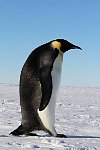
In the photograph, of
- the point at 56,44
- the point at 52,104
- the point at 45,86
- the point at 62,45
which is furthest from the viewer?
the point at 62,45

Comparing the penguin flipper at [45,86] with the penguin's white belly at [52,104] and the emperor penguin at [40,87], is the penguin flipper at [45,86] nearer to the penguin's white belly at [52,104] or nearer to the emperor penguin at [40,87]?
the emperor penguin at [40,87]

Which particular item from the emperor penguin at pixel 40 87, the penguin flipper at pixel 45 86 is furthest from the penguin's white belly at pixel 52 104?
the penguin flipper at pixel 45 86

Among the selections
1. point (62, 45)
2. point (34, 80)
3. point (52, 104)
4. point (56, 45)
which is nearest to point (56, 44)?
point (56, 45)

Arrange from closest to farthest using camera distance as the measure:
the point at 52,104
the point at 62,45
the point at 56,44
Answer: the point at 52,104, the point at 56,44, the point at 62,45

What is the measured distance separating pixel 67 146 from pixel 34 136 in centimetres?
99

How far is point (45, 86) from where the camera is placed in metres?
5.48

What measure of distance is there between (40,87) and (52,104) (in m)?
0.33

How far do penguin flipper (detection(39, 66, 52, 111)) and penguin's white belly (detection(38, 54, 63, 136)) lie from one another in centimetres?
10

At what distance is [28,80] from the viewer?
18.1 ft

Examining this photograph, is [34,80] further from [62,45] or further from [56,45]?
[62,45]

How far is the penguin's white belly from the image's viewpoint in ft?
18.2

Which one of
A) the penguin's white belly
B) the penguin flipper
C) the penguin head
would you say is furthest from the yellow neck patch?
the penguin flipper

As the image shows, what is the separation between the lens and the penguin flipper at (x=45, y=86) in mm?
5465

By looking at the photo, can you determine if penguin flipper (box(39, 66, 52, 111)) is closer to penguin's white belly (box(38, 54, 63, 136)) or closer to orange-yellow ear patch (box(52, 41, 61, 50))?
penguin's white belly (box(38, 54, 63, 136))
